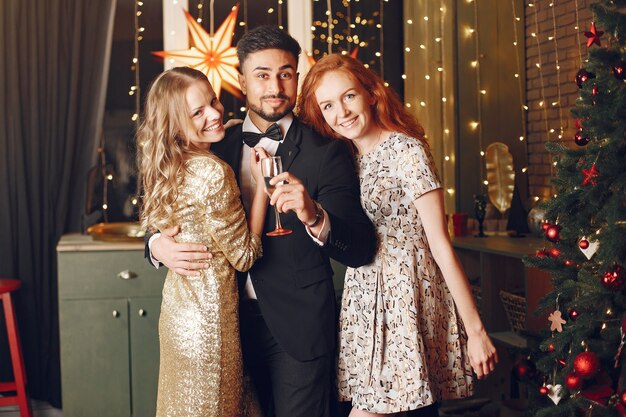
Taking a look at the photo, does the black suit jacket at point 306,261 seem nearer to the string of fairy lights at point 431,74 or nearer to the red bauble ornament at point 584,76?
the red bauble ornament at point 584,76

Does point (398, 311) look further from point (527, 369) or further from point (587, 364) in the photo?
point (527, 369)

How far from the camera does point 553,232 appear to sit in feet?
8.59

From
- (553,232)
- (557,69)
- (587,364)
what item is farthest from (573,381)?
(557,69)

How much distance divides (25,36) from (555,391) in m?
3.10

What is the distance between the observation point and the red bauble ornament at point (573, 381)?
2.44 meters

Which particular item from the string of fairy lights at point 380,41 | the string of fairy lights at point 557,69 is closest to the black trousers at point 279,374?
the string of fairy lights at point 380,41

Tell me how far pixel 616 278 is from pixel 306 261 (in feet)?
3.00

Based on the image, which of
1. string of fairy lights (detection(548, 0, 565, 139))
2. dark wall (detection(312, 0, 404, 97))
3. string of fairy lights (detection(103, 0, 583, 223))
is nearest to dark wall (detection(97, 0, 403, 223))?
string of fairy lights (detection(103, 0, 583, 223))

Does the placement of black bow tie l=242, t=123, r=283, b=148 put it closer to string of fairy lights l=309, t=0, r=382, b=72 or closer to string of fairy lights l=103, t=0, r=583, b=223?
string of fairy lights l=103, t=0, r=583, b=223

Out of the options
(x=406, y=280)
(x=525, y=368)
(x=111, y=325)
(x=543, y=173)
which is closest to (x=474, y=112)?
(x=543, y=173)

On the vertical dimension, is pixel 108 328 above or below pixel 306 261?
below

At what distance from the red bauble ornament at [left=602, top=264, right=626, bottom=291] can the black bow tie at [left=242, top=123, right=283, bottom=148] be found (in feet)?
3.47

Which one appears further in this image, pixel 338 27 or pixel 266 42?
pixel 338 27

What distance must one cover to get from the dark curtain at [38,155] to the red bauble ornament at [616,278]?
281 cm
